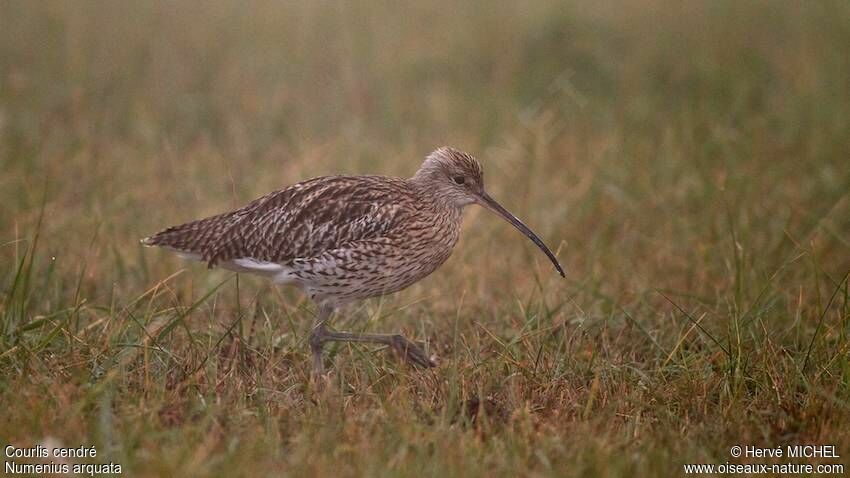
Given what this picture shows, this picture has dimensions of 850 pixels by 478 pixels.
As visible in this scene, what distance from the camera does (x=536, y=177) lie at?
30.0 feet

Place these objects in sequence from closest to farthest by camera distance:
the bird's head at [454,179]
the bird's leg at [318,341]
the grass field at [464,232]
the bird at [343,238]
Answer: the grass field at [464,232] → the bird's leg at [318,341] → the bird at [343,238] → the bird's head at [454,179]

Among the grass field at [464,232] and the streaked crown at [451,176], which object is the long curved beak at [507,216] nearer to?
the streaked crown at [451,176]

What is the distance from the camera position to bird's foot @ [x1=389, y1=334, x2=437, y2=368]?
573 cm

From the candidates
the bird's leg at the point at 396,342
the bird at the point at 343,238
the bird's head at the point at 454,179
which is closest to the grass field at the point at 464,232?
the bird's leg at the point at 396,342

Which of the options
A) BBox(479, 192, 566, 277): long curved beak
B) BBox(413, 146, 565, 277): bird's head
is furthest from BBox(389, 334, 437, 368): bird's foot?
BBox(479, 192, 566, 277): long curved beak

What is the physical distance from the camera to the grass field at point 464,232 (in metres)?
4.82

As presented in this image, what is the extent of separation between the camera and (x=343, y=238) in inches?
238

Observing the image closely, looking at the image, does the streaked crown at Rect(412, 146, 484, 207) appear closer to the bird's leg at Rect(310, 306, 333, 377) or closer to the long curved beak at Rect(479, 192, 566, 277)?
the long curved beak at Rect(479, 192, 566, 277)

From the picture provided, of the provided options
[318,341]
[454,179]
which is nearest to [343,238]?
[318,341]

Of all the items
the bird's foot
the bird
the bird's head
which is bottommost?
the bird's foot

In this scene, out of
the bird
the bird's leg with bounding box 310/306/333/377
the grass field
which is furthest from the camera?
the bird

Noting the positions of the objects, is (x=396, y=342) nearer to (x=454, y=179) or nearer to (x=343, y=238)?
(x=343, y=238)

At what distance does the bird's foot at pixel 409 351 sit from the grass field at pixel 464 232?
106 millimetres

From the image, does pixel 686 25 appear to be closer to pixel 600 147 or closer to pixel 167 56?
pixel 600 147
